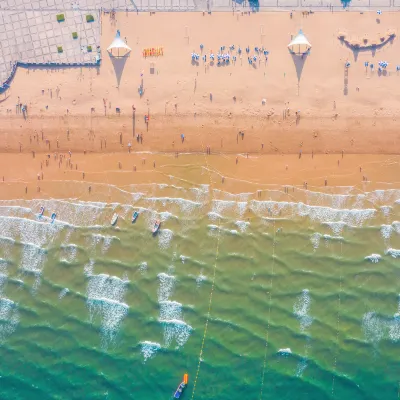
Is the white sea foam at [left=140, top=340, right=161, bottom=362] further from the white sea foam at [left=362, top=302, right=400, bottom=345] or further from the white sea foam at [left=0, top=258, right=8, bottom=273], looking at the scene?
the white sea foam at [left=362, top=302, right=400, bottom=345]

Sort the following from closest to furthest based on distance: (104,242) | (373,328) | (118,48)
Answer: (373,328), (104,242), (118,48)

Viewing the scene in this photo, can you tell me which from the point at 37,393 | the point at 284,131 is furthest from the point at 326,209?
the point at 37,393

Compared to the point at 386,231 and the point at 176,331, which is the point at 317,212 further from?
the point at 176,331

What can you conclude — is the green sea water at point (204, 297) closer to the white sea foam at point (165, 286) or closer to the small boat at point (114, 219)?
the white sea foam at point (165, 286)

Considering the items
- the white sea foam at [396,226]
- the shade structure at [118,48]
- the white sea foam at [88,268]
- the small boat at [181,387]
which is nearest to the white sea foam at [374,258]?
the white sea foam at [396,226]

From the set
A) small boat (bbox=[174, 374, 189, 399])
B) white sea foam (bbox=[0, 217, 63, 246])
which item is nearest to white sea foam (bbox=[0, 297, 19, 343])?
white sea foam (bbox=[0, 217, 63, 246])

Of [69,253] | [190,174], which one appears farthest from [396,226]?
[69,253]
